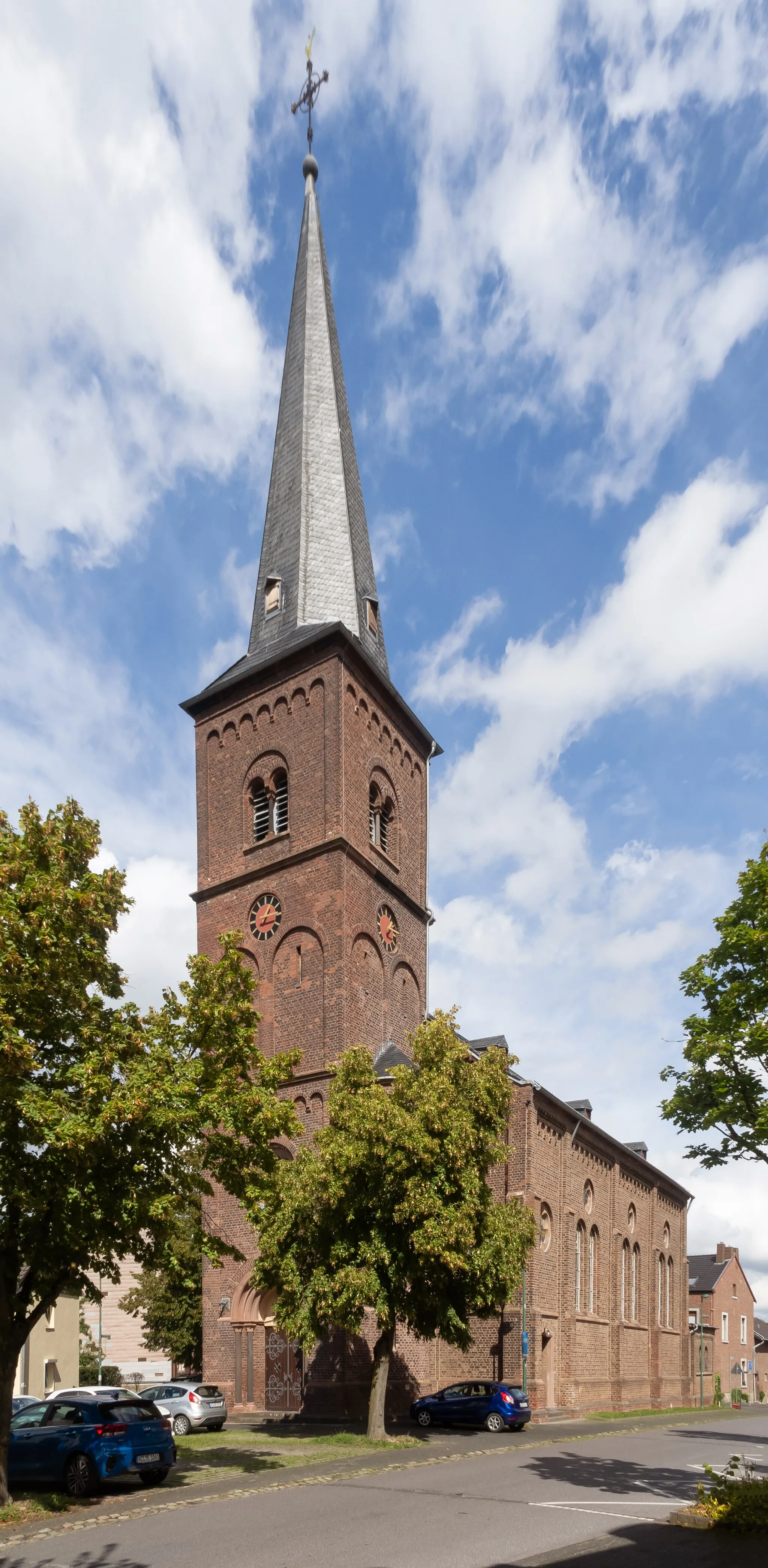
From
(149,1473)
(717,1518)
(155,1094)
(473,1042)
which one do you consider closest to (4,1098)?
(155,1094)

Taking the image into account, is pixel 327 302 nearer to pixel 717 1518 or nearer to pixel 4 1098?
pixel 4 1098

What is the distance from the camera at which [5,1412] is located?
14.7m

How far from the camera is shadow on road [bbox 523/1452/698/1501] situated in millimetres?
15375

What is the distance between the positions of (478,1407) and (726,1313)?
5089cm

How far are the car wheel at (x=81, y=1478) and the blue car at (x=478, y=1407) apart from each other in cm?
1326

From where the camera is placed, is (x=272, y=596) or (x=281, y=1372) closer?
(x=281, y=1372)

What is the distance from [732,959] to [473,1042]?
2146 cm

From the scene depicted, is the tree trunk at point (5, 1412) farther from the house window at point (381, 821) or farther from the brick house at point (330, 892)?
the house window at point (381, 821)

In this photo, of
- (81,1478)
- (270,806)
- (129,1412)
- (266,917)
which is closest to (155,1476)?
(129,1412)

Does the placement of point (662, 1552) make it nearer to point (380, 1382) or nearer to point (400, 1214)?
point (400, 1214)

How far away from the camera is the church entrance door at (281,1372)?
28100 millimetres

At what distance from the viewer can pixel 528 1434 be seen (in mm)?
25828

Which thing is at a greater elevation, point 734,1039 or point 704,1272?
point 734,1039

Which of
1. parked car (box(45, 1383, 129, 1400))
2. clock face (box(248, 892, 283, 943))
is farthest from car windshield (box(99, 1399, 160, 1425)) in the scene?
clock face (box(248, 892, 283, 943))
